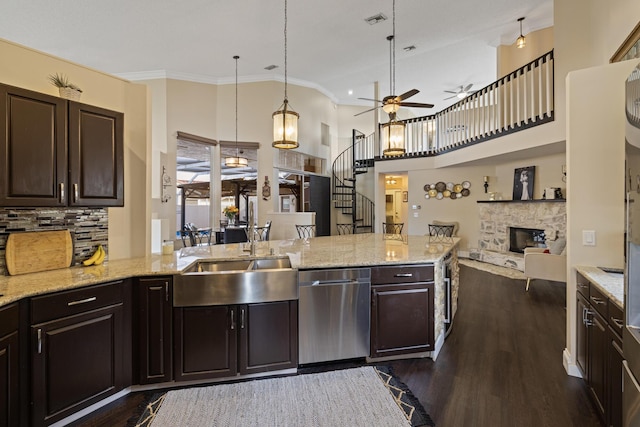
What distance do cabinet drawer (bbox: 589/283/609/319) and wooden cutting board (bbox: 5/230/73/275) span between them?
3700 millimetres

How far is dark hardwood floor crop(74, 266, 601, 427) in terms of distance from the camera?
2.07 m

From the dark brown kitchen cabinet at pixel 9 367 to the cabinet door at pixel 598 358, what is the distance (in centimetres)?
334

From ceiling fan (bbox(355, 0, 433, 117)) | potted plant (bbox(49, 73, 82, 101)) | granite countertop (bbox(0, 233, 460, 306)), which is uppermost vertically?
ceiling fan (bbox(355, 0, 433, 117))

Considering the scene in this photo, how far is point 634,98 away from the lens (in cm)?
136

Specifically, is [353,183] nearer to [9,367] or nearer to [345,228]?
[345,228]

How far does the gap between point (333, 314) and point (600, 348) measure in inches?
69.7

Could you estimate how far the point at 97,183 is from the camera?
7.78ft


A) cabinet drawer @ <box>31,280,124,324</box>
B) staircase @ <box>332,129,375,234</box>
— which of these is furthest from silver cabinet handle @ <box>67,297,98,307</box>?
staircase @ <box>332,129,375,234</box>

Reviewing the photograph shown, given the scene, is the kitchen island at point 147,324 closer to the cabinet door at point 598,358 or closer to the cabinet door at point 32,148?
the cabinet door at point 32,148

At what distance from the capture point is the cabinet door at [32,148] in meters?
1.93

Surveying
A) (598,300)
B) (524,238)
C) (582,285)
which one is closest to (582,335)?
(582,285)

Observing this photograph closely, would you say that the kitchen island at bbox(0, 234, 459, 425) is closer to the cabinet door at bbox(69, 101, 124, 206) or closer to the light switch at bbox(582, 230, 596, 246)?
the cabinet door at bbox(69, 101, 124, 206)

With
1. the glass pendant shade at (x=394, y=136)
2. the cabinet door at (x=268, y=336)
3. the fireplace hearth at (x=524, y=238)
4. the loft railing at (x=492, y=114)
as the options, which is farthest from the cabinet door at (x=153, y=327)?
the fireplace hearth at (x=524, y=238)

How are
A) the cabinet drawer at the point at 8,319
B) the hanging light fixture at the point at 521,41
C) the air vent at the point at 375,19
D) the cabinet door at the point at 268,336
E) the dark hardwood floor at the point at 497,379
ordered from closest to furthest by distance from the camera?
the cabinet drawer at the point at 8,319 → the dark hardwood floor at the point at 497,379 → the cabinet door at the point at 268,336 → the air vent at the point at 375,19 → the hanging light fixture at the point at 521,41
